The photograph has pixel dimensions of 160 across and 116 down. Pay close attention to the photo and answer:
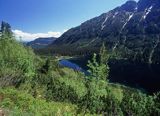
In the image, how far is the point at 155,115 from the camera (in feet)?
185

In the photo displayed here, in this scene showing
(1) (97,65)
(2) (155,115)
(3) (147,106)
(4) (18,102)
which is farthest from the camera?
(3) (147,106)

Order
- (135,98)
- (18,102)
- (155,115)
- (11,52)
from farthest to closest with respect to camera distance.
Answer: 1. (11,52)
2. (135,98)
3. (155,115)
4. (18,102)

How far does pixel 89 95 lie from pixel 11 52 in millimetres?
71211

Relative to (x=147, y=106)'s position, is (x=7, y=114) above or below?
above

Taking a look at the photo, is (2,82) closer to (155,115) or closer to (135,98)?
(155,115)

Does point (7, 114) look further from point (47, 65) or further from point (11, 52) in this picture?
point (47, 65)

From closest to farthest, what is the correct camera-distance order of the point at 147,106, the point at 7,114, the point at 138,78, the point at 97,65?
the point at 7,114
the point at 97,65
the point at 147,106
the point at 138,78

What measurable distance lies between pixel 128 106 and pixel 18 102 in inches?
2009

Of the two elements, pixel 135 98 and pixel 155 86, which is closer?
pixel 135 98

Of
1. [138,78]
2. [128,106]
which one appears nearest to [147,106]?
[128,106]

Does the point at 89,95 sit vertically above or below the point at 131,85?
above

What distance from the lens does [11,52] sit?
104 metres

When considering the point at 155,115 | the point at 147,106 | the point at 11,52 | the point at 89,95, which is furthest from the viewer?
the point at 11,52

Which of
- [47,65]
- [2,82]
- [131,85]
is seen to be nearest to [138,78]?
[131,85]
